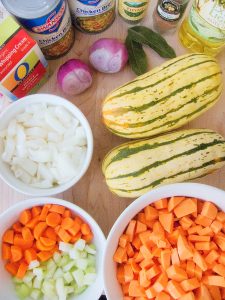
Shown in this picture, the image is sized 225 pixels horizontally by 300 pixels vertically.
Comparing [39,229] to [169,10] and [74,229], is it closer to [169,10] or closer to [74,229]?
[74,229]

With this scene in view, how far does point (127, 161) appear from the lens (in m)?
0.82

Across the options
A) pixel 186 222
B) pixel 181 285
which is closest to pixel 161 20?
pixel 186 222

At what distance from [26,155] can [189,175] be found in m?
0.39

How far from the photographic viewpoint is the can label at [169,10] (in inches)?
35.1

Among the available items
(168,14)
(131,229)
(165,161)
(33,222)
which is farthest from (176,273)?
(168,14)

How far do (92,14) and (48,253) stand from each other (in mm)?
592

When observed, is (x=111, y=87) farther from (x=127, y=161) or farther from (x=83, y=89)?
(x=127, y=161)

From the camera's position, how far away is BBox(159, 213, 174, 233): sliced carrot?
80 cm

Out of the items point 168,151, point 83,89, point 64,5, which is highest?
point 64,5

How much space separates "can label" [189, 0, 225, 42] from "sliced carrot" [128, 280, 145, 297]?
1.97 ft

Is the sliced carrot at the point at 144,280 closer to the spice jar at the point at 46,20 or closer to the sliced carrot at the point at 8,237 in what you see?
→ the sliced carrot at the point at 8,237

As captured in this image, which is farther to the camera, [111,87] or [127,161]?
[111,87]

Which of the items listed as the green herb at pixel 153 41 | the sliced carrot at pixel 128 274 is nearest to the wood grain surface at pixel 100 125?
the green herb at pixel 153 41

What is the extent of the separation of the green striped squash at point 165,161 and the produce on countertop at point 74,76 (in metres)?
0.23
